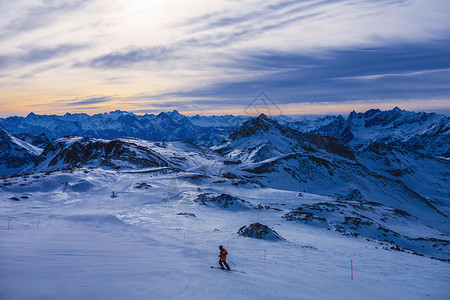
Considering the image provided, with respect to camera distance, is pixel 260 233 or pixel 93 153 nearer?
pixel 260 233

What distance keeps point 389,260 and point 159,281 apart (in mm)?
22685

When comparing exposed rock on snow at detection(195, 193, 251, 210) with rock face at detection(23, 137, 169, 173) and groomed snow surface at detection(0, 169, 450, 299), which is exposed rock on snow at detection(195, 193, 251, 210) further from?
rock face at detection(23, 137, 169, 173)

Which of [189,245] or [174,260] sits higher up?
[174,260]

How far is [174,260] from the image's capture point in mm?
18719

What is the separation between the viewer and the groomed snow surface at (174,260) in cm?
1386

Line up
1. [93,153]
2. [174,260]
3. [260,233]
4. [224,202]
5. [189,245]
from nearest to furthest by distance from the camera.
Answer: [174,260] → [189,245] → [260,233] → [224,202] → [93,153]

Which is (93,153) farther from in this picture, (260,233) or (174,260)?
(174,260)

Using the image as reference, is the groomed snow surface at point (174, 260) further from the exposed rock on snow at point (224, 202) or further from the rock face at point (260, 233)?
the exposed rock on snow at point (224, 202)

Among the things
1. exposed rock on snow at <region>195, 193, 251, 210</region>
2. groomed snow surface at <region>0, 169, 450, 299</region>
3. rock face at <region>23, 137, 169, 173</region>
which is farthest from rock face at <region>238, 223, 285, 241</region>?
rock face at <region>23, 137, 169, 173</region>

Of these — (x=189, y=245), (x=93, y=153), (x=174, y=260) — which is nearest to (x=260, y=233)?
(x=189, y=245)

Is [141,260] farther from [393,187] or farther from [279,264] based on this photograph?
[393,187]

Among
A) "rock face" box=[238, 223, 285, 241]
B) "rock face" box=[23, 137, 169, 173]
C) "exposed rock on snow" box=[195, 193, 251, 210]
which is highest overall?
"rock face" box=[23, 137, 169, 173]

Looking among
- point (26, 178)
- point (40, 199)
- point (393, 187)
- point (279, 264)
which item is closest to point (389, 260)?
point (279, 264)

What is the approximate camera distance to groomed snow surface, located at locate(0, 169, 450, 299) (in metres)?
13.9
